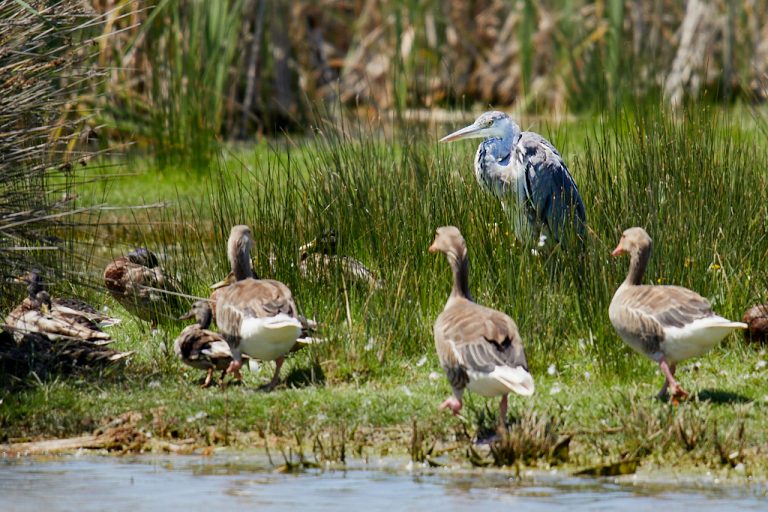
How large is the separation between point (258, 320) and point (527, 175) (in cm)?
355

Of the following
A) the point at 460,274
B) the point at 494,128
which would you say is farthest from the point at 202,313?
the point at 494,128

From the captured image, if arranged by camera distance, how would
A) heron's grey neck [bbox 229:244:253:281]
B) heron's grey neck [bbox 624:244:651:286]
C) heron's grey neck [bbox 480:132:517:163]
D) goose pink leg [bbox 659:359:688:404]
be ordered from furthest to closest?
1. heron's grey neck [bbox 480:132:517:163]
2. heron's grey neck [bbox 229:244:253:281]
3. heron's grey neck [bbox 624:244:651:286]
4. goose pink leg [bbox 659:359:688:404]

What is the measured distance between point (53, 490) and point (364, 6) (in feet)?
49.4

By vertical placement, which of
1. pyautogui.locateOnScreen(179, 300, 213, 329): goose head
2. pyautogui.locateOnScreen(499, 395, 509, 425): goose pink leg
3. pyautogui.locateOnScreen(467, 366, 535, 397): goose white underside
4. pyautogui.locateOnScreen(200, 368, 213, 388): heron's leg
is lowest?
pyautogui.locateOnScreen(200, 368, 213, 388): heron's leg

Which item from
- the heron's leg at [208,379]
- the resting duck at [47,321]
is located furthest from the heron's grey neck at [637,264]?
the resting duck at [47,321]

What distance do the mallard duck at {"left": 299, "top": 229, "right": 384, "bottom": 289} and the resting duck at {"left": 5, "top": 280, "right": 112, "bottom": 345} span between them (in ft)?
5.04

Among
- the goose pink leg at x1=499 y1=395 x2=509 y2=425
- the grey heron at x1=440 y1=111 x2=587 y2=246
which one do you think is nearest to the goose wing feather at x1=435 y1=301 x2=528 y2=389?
the goose pink leg at x1=499 y1=395 x2=509 y2=425

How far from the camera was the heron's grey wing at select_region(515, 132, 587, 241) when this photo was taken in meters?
9.74

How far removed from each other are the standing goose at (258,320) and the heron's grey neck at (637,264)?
1871 millimetres

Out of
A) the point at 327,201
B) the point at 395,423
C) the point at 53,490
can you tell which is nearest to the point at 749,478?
the point at 395,423

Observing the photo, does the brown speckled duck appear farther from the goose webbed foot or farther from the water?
the water

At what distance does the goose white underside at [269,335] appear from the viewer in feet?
23.2

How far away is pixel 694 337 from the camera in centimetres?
673

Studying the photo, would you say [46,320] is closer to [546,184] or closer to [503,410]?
[503,410]
